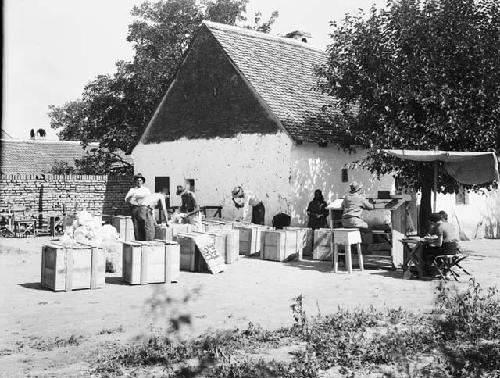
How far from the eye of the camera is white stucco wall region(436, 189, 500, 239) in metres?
21.6

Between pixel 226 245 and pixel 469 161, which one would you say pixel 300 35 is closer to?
pixel 469 161

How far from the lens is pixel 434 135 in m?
15.1

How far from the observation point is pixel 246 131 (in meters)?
20.6

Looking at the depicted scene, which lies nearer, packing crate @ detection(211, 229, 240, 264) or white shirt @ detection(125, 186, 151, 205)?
white shirt @ detection(125, 186, 151, 205)

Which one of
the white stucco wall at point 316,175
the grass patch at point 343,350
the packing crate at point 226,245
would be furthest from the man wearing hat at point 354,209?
the white stucco wall at point 316,175

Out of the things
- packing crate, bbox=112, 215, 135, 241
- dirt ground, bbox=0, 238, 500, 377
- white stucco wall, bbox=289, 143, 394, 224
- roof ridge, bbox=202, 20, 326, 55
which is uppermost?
roof ridge, bbox=202, 20, 326, 55

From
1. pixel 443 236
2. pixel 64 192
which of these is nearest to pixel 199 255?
pixel 443 236

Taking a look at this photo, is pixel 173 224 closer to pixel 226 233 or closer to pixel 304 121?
pixel 226 233

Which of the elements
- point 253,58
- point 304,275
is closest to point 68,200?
point 253,58

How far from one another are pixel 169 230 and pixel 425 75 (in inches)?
284

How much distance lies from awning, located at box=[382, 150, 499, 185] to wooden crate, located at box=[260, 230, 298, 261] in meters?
3.26

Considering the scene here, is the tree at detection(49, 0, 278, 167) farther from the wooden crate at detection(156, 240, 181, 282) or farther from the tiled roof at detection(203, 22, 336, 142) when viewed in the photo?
the wooden crate at detection(156, 240, 181, 282)

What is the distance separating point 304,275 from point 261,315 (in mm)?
4041

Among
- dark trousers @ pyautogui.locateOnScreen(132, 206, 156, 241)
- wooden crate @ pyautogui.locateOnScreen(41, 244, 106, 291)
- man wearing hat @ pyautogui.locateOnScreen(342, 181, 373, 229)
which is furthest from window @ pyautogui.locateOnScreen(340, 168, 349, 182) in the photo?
wooden crate @ pyautogui.locateOnScreen(41, 244, 106, 291)
